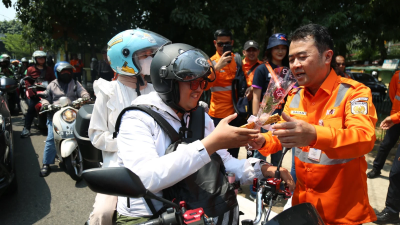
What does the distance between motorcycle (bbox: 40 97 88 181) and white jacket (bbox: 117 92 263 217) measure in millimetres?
3686

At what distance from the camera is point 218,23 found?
10.6 m

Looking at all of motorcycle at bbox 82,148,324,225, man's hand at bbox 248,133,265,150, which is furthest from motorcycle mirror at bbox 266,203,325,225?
man's hand at bbox 248,133,265,150

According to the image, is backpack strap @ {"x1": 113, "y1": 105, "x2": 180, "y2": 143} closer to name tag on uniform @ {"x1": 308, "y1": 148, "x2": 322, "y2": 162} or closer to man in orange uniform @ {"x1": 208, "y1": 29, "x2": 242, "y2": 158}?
name tag on uniform @ {"x1": 308, "y1": 148, "x2": 322, "y2": 162}

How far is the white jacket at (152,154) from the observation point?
4.64ft

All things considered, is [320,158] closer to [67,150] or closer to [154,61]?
[154,61]

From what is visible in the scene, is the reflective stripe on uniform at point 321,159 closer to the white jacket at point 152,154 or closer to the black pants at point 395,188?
the white jacket at point 152,154

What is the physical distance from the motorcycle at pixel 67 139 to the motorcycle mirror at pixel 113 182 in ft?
13.7

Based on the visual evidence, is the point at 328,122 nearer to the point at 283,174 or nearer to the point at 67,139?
the point at 283,174

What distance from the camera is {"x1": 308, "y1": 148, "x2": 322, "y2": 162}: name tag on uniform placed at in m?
1.86

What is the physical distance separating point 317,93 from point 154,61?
1.03 meters

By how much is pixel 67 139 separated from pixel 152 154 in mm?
4215

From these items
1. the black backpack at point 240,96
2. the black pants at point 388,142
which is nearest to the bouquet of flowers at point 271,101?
the black backpack at point 240,96

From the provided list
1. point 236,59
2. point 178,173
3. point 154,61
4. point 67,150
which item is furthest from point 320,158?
point 67,150

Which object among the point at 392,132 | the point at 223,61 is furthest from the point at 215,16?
the point at 392,132
